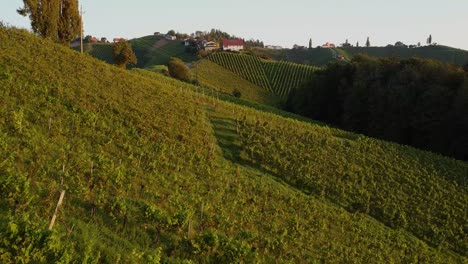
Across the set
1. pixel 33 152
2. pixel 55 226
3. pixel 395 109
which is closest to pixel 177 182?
pixel 33 152

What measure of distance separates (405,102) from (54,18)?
159ft

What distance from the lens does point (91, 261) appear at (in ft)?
37.7

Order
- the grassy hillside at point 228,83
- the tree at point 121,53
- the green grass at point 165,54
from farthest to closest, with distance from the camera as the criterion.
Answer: the green grass at point 165,54 → the grassy hillside at point 228,83 → the tree at point 121,53

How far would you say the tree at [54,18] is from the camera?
39.2 metres

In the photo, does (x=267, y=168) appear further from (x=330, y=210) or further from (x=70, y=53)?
(x=70, y=53)

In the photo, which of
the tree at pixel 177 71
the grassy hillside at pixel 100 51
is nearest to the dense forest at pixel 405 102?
the tree at pixel 177 71

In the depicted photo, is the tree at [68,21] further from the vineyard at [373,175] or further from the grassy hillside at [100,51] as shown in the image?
the grassy hillside at [100,51]

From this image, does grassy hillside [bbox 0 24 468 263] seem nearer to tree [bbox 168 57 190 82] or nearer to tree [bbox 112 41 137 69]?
tree [bbox 112 41 137 69]

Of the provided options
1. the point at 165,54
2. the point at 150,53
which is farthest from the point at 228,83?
the point at 150,53

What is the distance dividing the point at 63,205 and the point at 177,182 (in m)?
7.40

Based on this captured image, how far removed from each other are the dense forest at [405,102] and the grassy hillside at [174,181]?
1216 centimetres

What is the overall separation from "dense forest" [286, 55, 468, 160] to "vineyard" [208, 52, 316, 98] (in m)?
41.8

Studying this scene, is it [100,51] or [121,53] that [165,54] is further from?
[121,53]

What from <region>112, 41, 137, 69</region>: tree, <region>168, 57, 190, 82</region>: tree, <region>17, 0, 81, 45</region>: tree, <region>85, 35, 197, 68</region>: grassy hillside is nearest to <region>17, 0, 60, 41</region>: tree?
<region>17, 0, 81, 45</region>: tree
